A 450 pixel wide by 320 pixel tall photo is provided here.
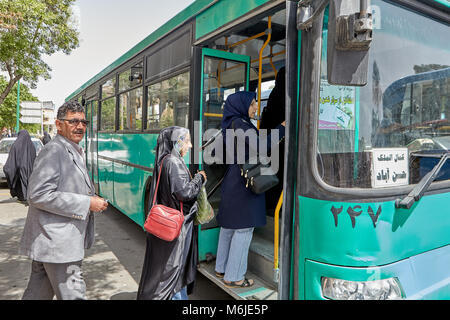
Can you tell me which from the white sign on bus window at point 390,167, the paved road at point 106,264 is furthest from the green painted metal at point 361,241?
the paved road at point 106,264

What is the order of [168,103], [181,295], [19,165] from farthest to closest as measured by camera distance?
[19,165] < [168,103] < [181,295]

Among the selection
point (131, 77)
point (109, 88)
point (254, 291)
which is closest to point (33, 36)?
point (109, 88)

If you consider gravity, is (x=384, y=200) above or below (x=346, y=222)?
above

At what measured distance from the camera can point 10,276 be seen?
4.31 metres

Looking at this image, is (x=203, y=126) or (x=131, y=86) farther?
(x=131, y=86)

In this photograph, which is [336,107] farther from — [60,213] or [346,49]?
[60,213]

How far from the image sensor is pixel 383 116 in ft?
7.04

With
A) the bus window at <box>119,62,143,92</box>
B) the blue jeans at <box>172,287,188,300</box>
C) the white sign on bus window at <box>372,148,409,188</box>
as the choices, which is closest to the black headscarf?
the white sign on bus window at <box>372,148,409,188</box>

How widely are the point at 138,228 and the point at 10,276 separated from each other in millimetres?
2657

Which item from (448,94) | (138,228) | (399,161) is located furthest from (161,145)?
(138,228)

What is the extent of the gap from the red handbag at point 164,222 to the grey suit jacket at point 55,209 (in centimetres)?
50

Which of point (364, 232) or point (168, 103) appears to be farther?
point (168, 103)

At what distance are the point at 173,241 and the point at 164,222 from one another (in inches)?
9.3
